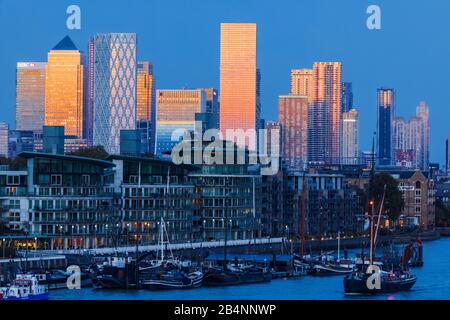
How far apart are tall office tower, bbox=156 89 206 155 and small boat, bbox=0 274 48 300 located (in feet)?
280

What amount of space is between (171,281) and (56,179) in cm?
893

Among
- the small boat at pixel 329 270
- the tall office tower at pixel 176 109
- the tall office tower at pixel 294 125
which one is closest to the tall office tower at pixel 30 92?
the tall office tower at pixel 176 109

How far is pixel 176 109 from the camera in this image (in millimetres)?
115688

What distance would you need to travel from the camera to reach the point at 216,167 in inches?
1678

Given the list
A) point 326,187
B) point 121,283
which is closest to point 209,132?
point 326,187

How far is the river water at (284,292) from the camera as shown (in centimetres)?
2353

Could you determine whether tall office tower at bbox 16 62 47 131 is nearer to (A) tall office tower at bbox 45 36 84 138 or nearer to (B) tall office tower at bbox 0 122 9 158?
(A) tall office tower at bbox 45 36 84 138

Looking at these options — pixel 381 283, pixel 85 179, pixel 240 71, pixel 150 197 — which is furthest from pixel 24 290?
pixel 240 71

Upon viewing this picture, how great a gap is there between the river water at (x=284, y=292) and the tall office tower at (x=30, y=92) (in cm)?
9147

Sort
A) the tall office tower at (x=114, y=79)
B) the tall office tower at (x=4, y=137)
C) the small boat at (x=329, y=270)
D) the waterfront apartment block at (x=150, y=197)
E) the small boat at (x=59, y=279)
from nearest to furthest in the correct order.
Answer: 1. the small boat at (x=59, y=279)
2. the small boat at (x=329, y=270)
3. the waterfront apartment block at (x=150, y=197)
4. the tall office tower at (x=4, y=137)
5. the tall office tower at (x=114, y=79)

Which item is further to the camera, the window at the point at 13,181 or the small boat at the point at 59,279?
the window at the point at 13,181

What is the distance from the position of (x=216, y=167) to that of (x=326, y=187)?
12532 mm

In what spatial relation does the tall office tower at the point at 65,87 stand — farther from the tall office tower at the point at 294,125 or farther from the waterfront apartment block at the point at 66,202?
the waterfront apartment block at the point at 66,202

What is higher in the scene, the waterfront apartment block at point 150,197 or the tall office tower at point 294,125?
the tall office tower at point 294,125
